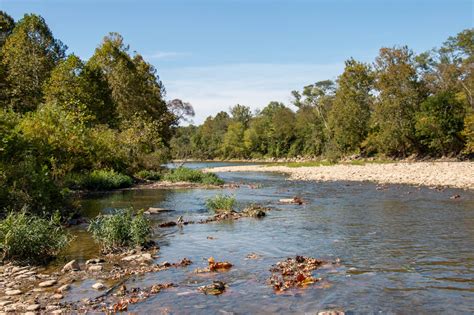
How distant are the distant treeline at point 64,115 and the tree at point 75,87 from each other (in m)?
0.09

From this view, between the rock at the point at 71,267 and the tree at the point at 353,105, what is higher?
the tree at the point at 353,105

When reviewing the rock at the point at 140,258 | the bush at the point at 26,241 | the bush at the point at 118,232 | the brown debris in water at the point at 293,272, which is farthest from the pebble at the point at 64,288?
the brown debris in water at the point at 293,272

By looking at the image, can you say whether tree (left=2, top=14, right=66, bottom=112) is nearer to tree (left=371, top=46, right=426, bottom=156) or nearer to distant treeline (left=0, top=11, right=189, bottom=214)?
distant treeline (left=0, top=11, right=189, bottom=214)

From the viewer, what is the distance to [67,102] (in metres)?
41.2

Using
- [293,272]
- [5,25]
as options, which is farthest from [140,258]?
[5,25]

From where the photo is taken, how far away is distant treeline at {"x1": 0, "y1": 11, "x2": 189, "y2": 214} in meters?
19.7

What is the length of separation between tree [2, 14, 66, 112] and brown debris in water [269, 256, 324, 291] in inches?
1487

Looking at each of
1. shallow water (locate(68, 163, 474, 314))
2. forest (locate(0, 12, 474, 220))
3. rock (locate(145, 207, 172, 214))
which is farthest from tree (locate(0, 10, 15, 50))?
rock (locate(145, 207, 172, 214))

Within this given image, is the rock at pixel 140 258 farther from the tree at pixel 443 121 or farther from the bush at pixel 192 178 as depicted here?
the tree at pixel 443 121

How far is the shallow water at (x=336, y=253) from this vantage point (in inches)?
372

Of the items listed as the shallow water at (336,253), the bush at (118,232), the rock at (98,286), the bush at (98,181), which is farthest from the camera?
the bush at (98,181)

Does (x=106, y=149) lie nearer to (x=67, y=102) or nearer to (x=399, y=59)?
(x=67, y=102)

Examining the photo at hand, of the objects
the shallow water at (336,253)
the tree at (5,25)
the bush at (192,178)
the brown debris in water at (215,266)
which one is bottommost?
the shallow water at (336,253)

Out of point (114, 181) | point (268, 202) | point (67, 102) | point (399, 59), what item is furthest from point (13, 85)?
→ point (399, 59)
